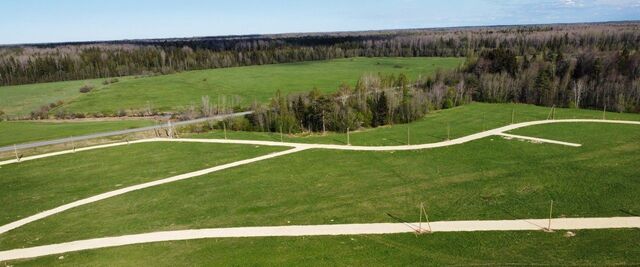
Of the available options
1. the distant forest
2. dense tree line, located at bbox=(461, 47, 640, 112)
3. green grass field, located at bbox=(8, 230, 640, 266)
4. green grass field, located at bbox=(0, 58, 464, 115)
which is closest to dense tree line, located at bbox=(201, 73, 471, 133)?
dense tree line, located at bbox=(461, 47, 640, 112)

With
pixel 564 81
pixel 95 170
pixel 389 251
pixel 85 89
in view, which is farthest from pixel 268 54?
pixel 389 251

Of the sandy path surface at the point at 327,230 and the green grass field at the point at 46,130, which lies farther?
the green grass field at the point at 46,130

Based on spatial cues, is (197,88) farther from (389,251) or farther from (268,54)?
(389,251)

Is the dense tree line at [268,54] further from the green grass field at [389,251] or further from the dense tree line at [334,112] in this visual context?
the green grass field at [389,251]

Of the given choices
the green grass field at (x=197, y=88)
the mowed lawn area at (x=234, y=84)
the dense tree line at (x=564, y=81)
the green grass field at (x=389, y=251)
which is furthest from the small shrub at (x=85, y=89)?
the green grass field at (x=389, y=251)

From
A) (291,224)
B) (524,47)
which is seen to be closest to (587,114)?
(291,224)

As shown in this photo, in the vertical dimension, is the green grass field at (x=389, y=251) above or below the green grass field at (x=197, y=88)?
below

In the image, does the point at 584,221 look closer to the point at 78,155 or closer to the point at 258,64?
the point at 78,155
